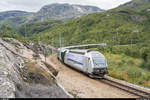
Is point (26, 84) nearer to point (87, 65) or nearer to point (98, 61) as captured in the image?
point (98, 61)

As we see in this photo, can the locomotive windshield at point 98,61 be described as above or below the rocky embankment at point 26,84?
below

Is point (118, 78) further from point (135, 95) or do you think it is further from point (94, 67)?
point (135, 95)

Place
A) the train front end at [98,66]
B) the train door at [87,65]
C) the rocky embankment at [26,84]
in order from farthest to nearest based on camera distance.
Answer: the train door at [87,65], the train front end at [98,66], the rocky embankment at [26,84]

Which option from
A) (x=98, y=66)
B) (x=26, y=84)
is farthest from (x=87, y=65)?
(x=26, y=84)

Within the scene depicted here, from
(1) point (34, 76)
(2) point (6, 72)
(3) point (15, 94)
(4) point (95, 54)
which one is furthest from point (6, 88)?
(4) point (95, 54)

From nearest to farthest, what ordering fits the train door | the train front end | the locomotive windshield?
the train front end → the locomotive windshield → the train door

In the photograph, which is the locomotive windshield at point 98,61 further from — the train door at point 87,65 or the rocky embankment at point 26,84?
the rocky embankment at point 26,84

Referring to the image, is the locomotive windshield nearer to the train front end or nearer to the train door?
the train front end

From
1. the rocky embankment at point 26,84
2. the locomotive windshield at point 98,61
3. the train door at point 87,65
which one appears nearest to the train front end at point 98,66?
the locomotive windshield at point 98,61

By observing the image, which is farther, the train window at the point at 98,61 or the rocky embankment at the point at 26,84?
the train window at the point at 98,61

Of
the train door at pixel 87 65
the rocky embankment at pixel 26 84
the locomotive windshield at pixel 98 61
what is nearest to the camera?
the rocky embankment at pixel 26 84

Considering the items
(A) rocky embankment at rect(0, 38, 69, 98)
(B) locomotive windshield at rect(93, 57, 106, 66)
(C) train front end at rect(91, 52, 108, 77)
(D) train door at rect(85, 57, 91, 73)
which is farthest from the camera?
(D) train door at rect(85, 57, 91, 73)

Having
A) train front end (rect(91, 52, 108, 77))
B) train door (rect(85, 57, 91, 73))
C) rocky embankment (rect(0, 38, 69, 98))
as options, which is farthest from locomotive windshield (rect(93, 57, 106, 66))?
rocky embankment (rect(0, 38, 69, 98))

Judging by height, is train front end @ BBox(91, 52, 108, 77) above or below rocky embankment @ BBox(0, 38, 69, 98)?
below
